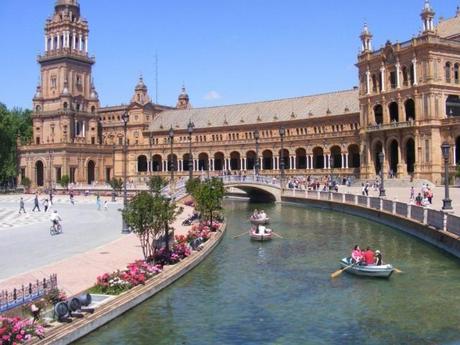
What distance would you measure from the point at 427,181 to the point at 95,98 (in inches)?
2991

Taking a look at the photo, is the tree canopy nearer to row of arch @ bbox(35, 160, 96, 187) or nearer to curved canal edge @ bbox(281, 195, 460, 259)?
row of arch @ bbox(35, 160, 96, 187)

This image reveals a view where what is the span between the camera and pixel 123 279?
21219mm

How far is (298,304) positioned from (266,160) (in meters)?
89.4

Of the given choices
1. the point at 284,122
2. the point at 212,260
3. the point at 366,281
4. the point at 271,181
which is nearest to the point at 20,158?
the point at 284,122

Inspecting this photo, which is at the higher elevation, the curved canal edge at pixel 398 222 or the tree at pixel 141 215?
the tree at pixel 141 215

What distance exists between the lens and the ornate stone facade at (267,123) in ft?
246

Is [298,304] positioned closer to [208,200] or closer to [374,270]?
[374,270]

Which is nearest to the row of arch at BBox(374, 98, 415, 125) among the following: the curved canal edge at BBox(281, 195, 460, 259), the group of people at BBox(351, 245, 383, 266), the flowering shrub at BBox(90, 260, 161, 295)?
the curved canal edge at BBox(281, 195, 460, 259)

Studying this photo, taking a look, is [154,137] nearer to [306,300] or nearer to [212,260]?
[212,260]

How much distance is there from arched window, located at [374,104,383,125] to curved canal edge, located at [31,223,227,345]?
60.1 meters

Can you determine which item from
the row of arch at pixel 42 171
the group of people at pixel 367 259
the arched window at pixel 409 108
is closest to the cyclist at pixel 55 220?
the group of people at pixel 367 259

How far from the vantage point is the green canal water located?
18.3 meters

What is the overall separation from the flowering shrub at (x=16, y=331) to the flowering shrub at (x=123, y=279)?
5092 millimetres

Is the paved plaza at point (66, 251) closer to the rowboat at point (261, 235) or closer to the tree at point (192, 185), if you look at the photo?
the rowboat at point (261, 235)
